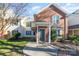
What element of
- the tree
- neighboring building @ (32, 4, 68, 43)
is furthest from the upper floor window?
the tree

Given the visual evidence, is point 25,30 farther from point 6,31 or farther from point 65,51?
point 65,51

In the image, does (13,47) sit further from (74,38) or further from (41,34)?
(74,38)

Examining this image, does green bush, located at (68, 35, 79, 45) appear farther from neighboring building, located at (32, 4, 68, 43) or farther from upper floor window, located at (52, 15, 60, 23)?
upper floor window, located at (52, 15, 60, 23)

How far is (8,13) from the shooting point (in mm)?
4758

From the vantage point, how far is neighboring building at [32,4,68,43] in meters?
4.70

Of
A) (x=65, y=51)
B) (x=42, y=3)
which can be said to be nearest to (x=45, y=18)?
(x=42, y=3)

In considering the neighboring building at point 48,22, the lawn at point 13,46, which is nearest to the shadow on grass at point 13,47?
the lawn at point 13,46

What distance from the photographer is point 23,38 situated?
186 inches

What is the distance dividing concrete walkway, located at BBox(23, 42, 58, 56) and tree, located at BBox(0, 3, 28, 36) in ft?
1.27

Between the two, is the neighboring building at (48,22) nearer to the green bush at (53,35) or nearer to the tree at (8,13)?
the green bush at (53,35)

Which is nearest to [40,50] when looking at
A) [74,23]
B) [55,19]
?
[55,19]

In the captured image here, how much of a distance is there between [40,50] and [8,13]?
66 centimetres

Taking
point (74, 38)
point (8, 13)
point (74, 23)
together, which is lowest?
point (74, 38)

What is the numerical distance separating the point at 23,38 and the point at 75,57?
74cm
